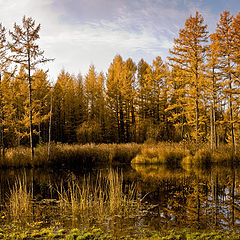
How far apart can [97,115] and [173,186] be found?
90.4 ft

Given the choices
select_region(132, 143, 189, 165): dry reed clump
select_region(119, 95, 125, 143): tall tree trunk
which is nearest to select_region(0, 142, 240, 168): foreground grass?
select_region(132, 143, 189, 165): dry reed clump

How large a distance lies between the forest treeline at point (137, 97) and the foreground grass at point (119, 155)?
1.15 m

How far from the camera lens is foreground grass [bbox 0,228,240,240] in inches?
201

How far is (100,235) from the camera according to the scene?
17.5ft

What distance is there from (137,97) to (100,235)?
30.2 meters

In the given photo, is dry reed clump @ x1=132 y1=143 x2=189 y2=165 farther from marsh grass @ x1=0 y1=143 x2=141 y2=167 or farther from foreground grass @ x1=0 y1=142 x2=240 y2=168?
marsh grass @ x1=0 y1=143 x2=141 y2=167

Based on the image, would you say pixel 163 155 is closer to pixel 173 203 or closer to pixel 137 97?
pixel 173 203

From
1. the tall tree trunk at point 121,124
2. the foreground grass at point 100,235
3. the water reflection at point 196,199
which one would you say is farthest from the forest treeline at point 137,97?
the foreground grass at point 100,235

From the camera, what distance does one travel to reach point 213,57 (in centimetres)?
1975

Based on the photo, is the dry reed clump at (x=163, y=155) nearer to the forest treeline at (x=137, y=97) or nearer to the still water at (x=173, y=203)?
the forest treeline at (x=137, y=97)

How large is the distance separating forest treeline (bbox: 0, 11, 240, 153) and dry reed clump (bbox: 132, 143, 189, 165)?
6.16 feet

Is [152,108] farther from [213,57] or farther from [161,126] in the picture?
[213,57]

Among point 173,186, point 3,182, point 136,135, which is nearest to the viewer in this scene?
point 173,186

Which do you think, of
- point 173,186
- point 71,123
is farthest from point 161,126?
point 173,186
